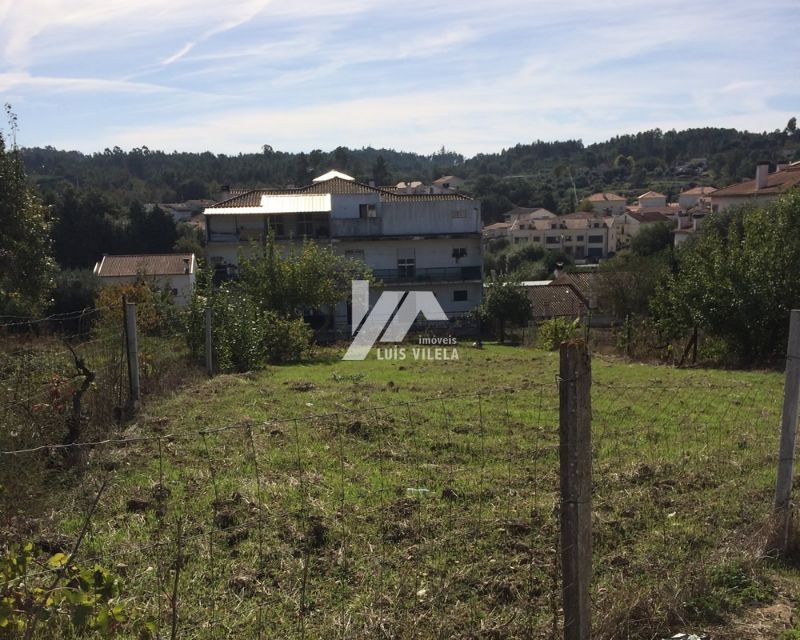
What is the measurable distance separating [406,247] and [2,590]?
30.6 m

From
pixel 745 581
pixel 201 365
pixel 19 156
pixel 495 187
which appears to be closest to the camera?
pixel 745 581

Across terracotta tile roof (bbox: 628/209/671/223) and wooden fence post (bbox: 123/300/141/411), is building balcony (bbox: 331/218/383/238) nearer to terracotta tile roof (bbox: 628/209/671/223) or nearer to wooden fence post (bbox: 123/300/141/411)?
wooden fence post (bbox: 123/300/141/411)

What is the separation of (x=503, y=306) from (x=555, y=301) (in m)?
9.88

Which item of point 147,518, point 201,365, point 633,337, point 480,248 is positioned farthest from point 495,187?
point 147,518

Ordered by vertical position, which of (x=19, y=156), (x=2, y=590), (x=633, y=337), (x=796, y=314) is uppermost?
(x=19, y=156)

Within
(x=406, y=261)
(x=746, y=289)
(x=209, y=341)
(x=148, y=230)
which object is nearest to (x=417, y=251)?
(x=406, y=261)

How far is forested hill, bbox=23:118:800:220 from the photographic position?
10294 centimetres

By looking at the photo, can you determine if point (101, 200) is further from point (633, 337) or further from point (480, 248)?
point (633, 337)

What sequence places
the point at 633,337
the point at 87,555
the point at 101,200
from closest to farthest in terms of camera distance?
1. the point at 87,555
2. the point at 633,337
3. the point at 101,200

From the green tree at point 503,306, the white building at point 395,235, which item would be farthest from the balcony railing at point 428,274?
the green tree at point 503,306

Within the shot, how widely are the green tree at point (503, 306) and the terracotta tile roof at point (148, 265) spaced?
730 inches

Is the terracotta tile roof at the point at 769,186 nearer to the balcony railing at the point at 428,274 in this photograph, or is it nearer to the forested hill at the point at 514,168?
the balcony railing at the point at 428,274

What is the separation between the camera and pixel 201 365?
12.7 metres

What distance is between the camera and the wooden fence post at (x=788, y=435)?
391cm
